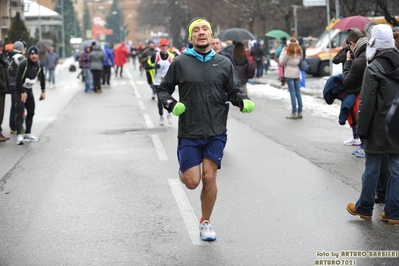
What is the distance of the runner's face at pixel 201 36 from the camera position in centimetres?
652

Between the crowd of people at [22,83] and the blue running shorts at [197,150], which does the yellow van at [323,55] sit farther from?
the blue running shorts at [197,150]

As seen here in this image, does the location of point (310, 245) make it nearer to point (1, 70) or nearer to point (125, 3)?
point (1, 70)

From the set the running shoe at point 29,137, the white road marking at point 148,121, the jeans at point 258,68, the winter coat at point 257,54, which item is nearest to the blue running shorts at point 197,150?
the running shoe at point 29,137

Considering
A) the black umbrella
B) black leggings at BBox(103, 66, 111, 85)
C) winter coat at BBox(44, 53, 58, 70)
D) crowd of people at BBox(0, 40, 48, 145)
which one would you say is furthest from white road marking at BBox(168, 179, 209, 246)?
winter coat at BBox(44, 53, 58, 70)

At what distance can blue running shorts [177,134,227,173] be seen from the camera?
6.61 metres

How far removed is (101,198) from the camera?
886 centimetres

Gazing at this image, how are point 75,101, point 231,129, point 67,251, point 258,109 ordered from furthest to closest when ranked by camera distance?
point 75,101 < point 258,109 < point 231,129 < point 67,251

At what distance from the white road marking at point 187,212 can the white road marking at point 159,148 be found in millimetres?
2025

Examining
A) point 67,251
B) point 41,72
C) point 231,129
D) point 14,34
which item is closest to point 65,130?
point 41,72

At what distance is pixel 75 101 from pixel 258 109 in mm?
7288

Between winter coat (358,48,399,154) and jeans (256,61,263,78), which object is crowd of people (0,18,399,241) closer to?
winter coat (358,48,399,154)

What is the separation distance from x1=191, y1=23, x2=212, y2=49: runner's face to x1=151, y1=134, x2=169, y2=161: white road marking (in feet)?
17.5

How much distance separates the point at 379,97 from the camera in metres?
7.08

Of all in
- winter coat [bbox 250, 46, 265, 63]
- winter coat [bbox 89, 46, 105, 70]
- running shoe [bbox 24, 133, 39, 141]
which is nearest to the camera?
running shoe [bbox 24, 133, 39, 141]
